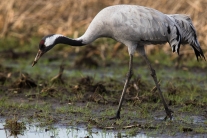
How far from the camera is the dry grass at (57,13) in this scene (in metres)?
12.1

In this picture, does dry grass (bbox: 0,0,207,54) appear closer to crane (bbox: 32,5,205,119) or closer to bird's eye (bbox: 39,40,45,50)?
crane (bbox: 32,5,205,119)

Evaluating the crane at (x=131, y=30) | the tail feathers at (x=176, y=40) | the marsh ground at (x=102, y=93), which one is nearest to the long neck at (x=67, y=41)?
the crane at (x=131, y=30)

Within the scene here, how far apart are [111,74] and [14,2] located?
14.7 ft

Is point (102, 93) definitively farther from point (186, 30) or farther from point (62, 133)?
point (62, 133)

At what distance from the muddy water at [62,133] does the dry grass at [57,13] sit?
5612 mm

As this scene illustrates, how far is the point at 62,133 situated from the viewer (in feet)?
A: 19.9

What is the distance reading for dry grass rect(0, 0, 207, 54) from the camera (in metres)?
12.1

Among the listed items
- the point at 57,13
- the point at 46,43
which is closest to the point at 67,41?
the point at 46,43

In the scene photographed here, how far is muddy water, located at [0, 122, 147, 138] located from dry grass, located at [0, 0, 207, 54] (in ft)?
18.4

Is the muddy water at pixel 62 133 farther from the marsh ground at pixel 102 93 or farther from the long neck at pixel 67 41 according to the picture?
the long neck at pixel 67 41

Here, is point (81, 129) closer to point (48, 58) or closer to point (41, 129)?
point (41, 129)

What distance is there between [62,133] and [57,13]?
7.72m

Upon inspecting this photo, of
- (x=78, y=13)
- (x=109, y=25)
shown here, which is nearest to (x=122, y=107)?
(x=109, y=25)

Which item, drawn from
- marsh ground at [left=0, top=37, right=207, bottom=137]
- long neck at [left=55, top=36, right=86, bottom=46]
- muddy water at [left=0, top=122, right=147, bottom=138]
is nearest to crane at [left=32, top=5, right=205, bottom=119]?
long neck at [left=55, top=36, right=86, bottom=46]
